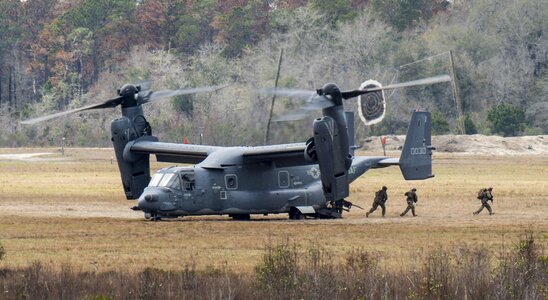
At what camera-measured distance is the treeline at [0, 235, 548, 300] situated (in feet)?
92.9

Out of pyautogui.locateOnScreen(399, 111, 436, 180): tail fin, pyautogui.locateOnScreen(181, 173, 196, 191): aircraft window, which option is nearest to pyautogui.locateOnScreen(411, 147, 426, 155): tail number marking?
pyautogui.locateOnScreen(399, 111, 436, 180): tail fin

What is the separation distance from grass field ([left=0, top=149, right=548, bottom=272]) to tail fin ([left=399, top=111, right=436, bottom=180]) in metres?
1.84

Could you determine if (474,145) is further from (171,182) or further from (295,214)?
(171,182)

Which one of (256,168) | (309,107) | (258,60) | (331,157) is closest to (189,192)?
(256,168)

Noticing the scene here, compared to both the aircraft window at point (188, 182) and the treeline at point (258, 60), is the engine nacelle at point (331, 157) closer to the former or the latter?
the aircraft window at point (188, 182)

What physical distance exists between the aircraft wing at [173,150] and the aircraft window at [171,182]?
260 centimetres

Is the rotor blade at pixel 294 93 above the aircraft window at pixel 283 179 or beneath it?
above

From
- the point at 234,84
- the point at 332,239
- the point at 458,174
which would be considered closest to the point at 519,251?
the point at 332,239

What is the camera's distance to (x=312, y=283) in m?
28.1

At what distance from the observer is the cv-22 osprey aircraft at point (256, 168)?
45.8 meters

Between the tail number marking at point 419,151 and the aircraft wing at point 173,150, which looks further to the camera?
the tail number marking at point 419,151

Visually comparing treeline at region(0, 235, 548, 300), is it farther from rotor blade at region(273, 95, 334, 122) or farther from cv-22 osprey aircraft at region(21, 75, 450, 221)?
cv-22 osprey aircraft at region(21, 75, 450, 221)

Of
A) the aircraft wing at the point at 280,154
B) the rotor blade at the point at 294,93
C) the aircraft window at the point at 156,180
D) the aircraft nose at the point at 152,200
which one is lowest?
the aircraft nose at the point at 152,200

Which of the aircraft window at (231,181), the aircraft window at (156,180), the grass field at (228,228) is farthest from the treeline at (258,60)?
the aircraft window at (156,180)
